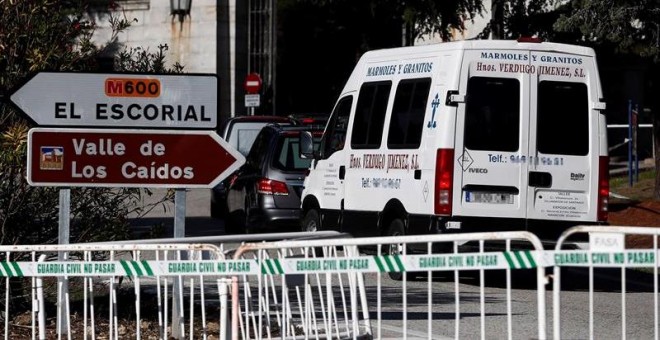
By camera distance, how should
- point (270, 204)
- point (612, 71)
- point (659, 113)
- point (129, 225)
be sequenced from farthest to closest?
1. point (612, 71)
2. point (659, 113)
3. point (270, 204)
4. point (129, 225)

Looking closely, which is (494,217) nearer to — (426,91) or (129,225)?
(426,91)

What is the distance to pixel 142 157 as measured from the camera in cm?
938

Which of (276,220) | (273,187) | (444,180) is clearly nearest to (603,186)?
(444,180)

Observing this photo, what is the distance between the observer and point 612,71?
3991 cm

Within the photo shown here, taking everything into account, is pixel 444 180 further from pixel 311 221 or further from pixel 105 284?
pixel 105 284

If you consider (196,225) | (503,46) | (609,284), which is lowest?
(609,284)

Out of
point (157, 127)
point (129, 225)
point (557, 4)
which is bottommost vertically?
point (129, 225)

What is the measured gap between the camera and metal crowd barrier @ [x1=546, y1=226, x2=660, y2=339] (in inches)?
257

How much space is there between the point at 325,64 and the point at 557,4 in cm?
2499

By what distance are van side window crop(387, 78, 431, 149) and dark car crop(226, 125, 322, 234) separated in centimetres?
366

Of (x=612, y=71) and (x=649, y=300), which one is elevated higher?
(x=612, y=71)

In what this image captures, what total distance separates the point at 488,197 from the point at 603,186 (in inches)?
51.7

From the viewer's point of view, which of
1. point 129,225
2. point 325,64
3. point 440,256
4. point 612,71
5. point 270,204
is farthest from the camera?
point 325,64

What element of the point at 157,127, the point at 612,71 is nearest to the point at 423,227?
the point at 157,127
